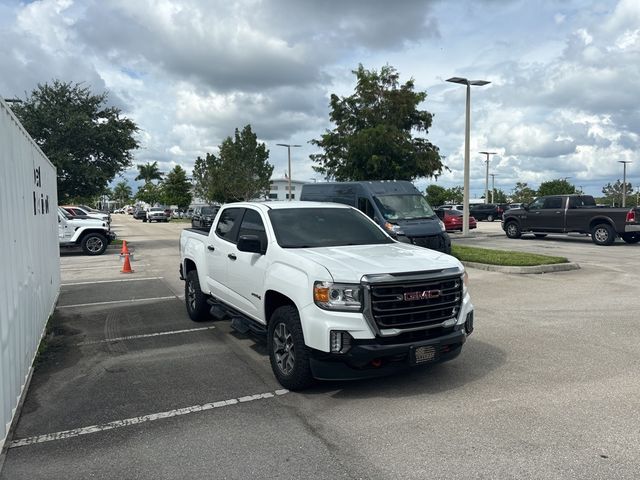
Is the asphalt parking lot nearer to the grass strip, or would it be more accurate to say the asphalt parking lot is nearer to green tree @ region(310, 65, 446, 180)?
the grass strip

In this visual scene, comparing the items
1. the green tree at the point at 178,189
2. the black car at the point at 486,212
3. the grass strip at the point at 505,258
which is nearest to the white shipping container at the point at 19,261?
the grass strip at the point at 505,258

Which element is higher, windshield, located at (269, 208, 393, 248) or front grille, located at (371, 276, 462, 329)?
windshield, located at (269, 208, 393, 248)

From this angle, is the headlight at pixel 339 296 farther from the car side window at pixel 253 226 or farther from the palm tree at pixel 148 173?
the palm tree at pixel 148 173

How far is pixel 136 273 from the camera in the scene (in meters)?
13.6

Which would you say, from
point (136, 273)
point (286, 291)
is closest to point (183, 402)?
point (286, 291)

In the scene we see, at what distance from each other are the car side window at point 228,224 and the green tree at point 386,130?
44.0 ft

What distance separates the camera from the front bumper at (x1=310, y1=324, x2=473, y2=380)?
4.27m

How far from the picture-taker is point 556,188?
75625 mm

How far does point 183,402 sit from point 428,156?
58.3 ft

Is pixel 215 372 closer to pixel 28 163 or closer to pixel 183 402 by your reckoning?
pixel 183 402

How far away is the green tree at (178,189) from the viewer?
3073 inches

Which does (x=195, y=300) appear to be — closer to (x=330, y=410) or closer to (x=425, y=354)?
(x=330, y=410)

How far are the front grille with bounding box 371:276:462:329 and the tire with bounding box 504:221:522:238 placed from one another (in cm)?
1962

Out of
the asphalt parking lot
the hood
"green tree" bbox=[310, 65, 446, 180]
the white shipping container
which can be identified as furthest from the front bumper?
"green tree" bbox=[310, 65, 446, 180]
